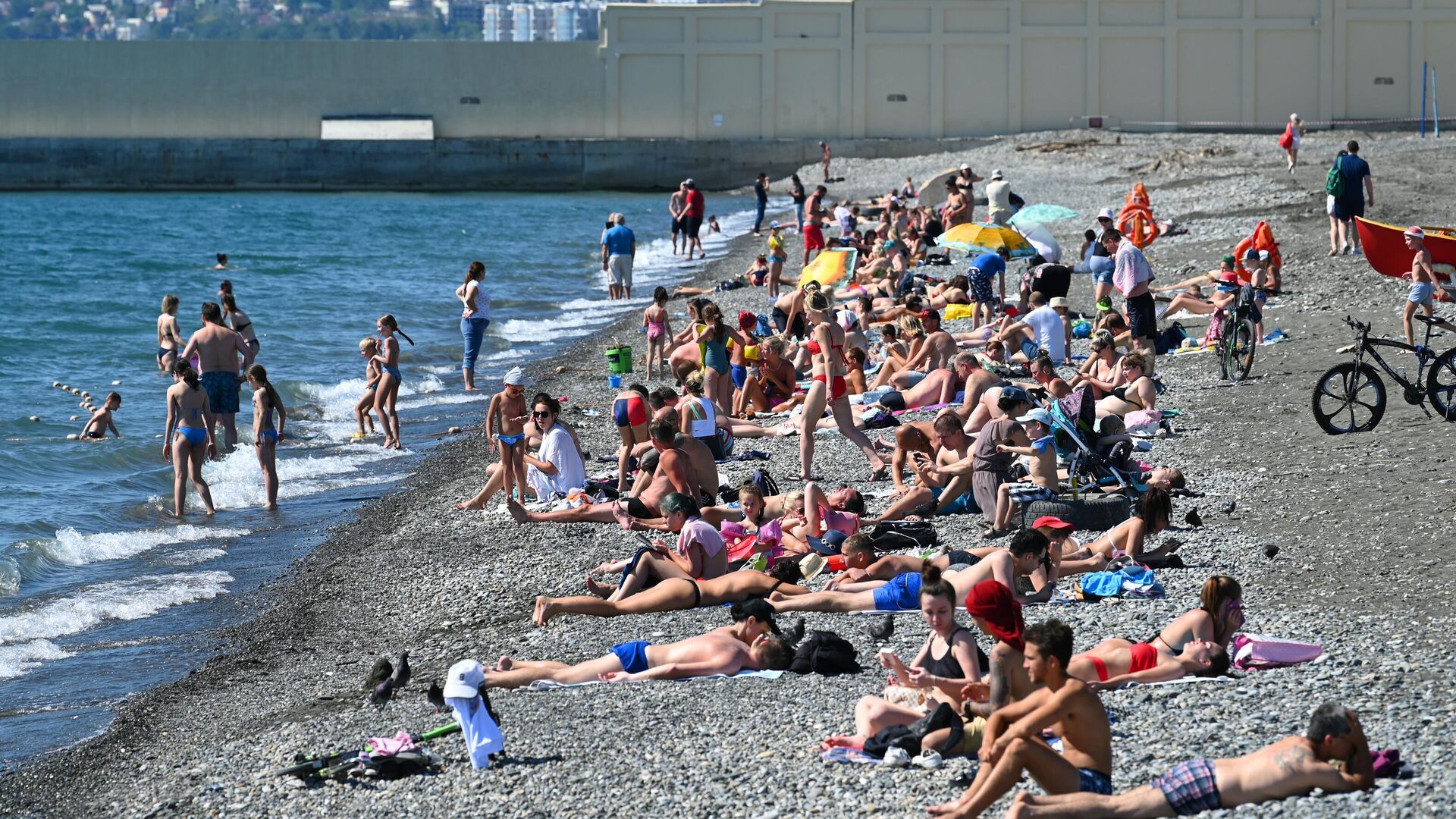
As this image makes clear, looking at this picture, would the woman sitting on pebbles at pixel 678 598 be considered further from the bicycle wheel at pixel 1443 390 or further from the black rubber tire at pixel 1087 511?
the bicycle wheel at pixel 1443 390

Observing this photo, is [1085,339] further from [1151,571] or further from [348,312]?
[348,312]

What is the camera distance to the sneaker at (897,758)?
259 inches

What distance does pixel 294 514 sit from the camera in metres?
13.7

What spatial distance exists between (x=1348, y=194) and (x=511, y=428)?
13.9 meters

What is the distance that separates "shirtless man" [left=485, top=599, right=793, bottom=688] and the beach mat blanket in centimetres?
1

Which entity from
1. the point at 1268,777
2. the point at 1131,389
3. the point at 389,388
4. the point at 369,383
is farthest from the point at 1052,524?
the point at 369,383

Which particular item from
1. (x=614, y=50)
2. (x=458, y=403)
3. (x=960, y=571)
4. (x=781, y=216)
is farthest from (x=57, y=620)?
(x=614, y=50)

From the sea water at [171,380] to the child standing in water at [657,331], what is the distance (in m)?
2.14

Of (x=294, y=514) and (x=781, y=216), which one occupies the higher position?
(x=781, y=216)

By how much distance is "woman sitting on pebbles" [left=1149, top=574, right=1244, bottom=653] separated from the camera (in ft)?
23.8

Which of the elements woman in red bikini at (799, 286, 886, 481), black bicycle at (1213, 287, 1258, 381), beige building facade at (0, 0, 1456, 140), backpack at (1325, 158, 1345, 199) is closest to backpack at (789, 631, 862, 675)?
woman in red bikini at (799, 286, 886, 481)

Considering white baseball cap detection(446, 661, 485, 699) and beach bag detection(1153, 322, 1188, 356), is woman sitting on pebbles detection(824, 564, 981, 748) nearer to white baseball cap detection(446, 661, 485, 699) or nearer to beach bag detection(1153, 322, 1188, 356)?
white baseball cap detection(446, 661, 485, 699)

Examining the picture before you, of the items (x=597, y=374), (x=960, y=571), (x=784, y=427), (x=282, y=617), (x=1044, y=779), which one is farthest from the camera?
(x=597, y=374)

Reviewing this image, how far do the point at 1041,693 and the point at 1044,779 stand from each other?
304mm
